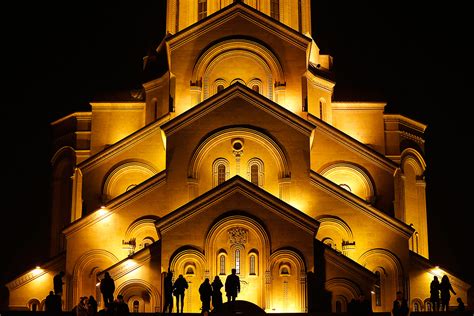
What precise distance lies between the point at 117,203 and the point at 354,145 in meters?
13.4

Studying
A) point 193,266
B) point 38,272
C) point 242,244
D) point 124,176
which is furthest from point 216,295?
point 124,176

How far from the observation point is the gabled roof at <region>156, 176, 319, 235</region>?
142 feet

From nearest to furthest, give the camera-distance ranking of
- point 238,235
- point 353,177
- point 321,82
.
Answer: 1. point 238,235
2. point 353,177
3. point 321,82

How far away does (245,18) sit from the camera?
5247 centimetres

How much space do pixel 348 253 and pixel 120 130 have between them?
57.4 ft

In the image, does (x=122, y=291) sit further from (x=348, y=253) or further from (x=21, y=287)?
(x=348, y=253)

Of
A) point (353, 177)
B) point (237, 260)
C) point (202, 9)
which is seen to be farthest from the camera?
point (202, 9)

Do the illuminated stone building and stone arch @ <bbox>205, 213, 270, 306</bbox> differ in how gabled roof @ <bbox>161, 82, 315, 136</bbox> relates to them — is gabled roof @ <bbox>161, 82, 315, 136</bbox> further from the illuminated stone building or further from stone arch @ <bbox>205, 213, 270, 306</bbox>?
stone arch @ <bbox>205, 213, 270, 306</bbox>

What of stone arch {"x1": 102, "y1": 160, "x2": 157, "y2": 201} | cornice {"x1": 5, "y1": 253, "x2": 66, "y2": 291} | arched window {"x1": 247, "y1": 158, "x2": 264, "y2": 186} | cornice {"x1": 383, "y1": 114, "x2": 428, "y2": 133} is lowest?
cornice {"x1": 5, "y1": 253, "x2": 66, "y2": 291}

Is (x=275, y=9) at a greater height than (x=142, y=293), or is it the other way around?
(x=275, y=9)

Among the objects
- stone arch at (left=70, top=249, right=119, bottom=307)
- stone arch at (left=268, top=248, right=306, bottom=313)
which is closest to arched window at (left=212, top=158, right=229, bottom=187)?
stone arch at (left=268, top=248, right=306, bottom=313)

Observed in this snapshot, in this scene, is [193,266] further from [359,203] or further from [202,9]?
[202,9]

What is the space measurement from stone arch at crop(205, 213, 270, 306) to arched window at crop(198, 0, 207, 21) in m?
18.8

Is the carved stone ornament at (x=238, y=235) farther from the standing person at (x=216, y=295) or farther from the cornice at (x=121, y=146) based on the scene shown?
the cornice at (x=121, y=146)
